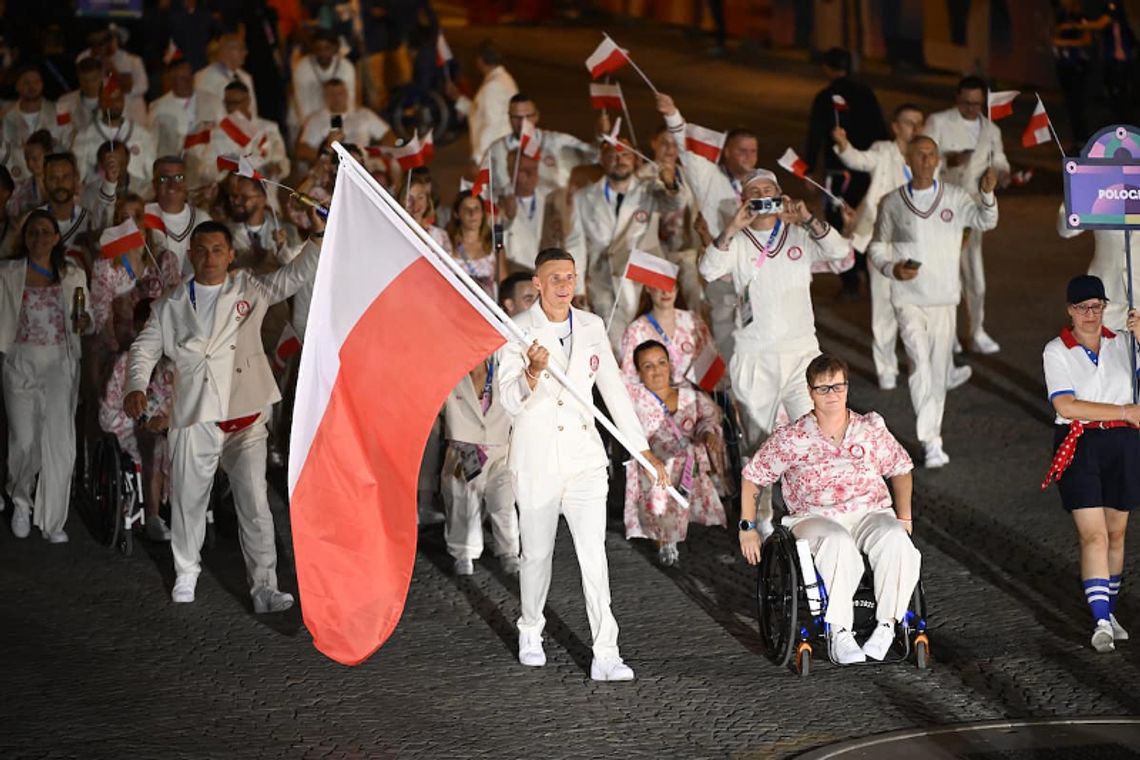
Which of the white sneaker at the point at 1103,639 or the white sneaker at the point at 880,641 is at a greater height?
the white sneaker at the point at 880,641

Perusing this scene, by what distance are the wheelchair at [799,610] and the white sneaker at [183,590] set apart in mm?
3332

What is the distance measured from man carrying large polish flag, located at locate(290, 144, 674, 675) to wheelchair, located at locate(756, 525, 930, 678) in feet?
5.65

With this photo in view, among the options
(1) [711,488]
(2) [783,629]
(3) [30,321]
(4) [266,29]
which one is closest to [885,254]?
(1) [711,488]

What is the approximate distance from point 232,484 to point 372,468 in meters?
2.34

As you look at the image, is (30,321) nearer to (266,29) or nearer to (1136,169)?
(1136,169)

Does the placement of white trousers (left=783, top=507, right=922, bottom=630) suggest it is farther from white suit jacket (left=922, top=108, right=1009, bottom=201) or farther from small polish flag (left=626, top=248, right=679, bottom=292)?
white suit jacket (left=922, top=108, right=1009, bottom=201)

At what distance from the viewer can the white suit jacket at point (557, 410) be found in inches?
405

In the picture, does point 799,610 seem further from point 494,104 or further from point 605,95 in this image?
point 494,104

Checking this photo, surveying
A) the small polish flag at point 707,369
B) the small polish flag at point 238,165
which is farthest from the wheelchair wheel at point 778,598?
the small polish flag at point 238,165

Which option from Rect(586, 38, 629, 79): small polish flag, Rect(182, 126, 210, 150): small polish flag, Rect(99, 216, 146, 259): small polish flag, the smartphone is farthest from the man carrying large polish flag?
Rect(182, 126, 210, 150): small polish flag

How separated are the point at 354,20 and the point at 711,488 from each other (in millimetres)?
17235

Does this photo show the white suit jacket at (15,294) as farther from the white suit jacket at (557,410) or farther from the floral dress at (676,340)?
the white suit jacket at (557,410)

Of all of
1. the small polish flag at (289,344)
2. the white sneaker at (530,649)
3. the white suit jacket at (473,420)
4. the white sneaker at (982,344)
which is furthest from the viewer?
the white sneaker at (982,344)

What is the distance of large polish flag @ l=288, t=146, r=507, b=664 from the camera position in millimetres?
9602
